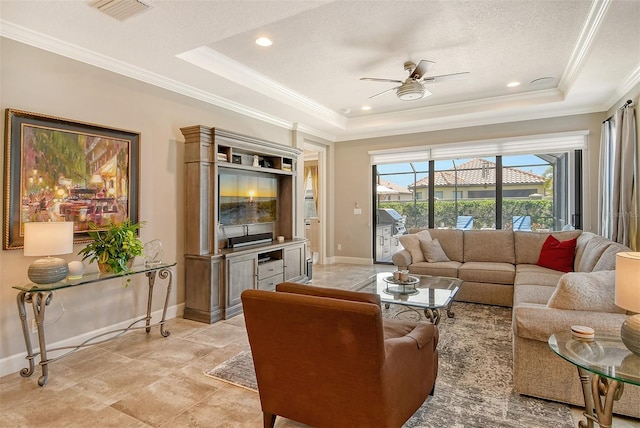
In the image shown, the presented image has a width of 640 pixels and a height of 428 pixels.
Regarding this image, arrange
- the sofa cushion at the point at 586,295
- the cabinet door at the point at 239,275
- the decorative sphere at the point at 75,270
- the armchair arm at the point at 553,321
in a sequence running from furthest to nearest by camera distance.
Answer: the cabinet door at the point at 239,275 → the decorative sphere at the point at 75,270 → the sofa cushion at the point at 586,295 → the armchair arm at the point at 553,321

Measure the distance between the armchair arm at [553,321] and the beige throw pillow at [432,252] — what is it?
2637 millimetres

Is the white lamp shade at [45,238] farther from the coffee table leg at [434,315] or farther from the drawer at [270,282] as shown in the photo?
the coffee table leg at [434,315]

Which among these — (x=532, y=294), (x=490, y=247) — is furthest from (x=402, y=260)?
(x=532, y=294)

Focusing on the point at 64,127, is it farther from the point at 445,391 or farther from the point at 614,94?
Answer: the point at 614,94

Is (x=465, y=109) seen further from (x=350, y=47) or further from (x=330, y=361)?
(x=330, y=361)

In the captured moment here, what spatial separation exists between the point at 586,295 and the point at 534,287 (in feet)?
4.34

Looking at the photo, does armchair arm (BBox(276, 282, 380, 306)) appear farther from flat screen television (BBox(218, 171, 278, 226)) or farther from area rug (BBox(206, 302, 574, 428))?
flat screen television (BBox(218, 171, 278, 226))

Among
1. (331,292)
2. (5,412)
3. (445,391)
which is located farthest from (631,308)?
(5,412)

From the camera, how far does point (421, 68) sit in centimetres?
363

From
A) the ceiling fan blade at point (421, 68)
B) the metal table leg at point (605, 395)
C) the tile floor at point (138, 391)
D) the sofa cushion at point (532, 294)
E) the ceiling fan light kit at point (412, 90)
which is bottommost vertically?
the tile floor at point (138, 391)

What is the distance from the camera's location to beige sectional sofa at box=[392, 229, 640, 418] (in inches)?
84.4

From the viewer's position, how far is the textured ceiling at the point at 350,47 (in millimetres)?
2627

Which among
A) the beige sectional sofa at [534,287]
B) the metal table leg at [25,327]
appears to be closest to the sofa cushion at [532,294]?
the beige sectional sofa at [534,287]

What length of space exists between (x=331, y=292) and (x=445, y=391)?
3.84 feet
